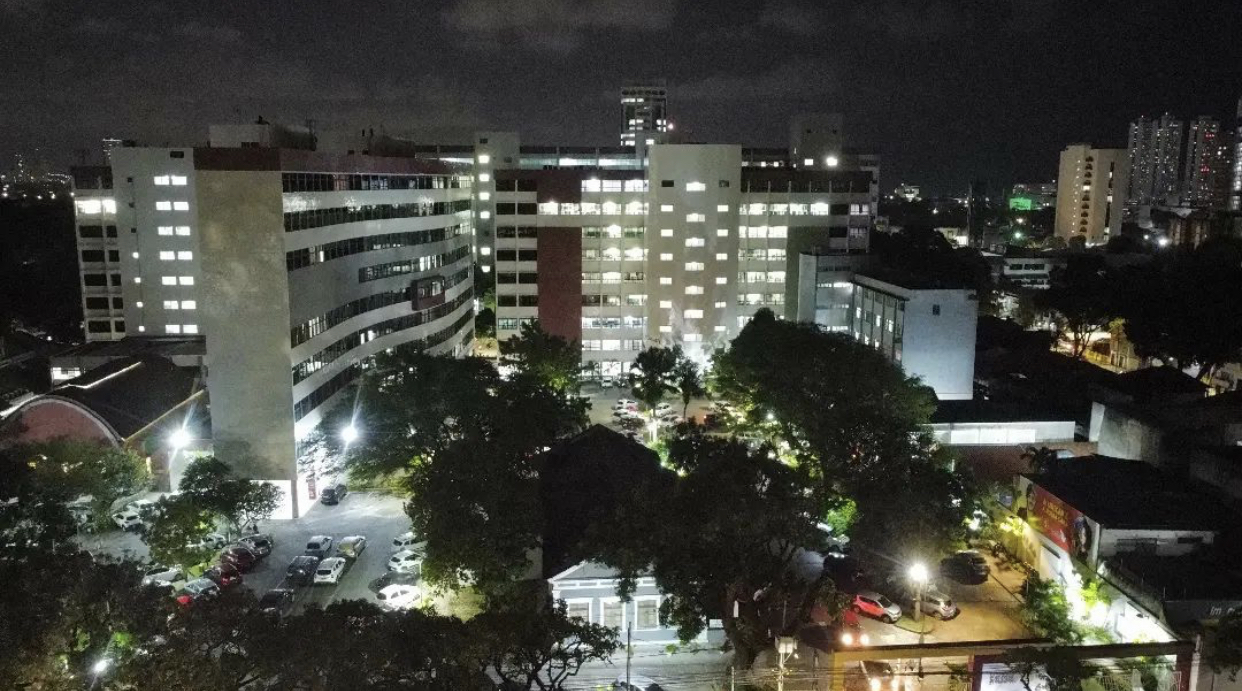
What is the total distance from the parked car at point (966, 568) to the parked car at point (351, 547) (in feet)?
53.1

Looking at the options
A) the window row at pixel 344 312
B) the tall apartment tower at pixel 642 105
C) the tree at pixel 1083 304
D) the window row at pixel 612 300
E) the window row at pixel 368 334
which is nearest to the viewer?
the window row at pixel 344 312

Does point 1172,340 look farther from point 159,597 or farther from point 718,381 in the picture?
point 159,597

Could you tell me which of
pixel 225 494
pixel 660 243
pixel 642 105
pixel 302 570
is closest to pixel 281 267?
pixel 225 494

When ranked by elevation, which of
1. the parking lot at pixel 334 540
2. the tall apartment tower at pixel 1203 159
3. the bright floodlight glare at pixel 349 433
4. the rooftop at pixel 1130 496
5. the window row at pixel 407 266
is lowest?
the parking lot at pixel 334 540

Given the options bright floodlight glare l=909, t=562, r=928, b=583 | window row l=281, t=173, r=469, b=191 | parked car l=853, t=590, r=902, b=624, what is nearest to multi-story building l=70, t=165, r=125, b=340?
window row l=281, t=173, r=469, b=191

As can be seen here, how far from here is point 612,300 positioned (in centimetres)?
4750

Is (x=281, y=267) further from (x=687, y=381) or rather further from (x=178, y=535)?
(x=687, y=381)

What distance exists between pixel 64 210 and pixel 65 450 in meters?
51.1

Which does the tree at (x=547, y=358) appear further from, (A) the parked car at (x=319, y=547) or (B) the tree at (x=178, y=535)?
(B) the tree at (x=178, y=535)

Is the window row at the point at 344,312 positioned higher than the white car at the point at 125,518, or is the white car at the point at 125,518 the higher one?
the window row at the point at 344,312

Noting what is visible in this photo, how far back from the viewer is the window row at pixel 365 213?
90.5ft

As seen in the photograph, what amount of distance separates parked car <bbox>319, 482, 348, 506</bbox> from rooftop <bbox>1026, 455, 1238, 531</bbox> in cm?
2203

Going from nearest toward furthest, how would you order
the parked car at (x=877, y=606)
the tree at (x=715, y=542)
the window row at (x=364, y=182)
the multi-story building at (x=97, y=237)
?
the tree at (x=715, y=542)
the parked car at (x=877, y=606)
the window row at (x=364, y=182)
the multi-story building at (x=97, y=237)

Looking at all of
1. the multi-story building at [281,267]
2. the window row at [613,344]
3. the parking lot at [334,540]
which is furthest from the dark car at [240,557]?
the window row at [613,344]
